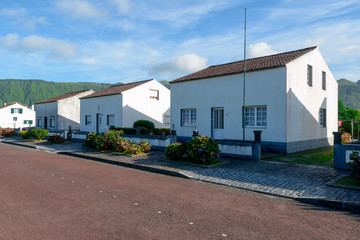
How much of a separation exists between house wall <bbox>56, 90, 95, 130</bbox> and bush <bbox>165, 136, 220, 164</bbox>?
2629 centimetres

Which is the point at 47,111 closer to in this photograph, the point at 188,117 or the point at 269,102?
the point at 188,117

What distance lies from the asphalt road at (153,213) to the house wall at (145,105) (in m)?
17.7

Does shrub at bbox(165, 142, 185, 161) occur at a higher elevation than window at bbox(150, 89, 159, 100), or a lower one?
lower

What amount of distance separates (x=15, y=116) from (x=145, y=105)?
123 feet

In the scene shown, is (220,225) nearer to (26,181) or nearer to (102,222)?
(102,222)

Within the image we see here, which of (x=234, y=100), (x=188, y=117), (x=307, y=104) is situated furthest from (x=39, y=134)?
(x=307, y=104)

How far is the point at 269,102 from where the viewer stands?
47.1 feet

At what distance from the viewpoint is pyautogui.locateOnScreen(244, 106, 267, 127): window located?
14727 mm

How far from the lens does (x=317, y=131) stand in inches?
667

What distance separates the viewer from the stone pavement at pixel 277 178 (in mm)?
5957

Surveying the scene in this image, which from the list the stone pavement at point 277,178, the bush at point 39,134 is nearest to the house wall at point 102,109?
the bush at point 39,134

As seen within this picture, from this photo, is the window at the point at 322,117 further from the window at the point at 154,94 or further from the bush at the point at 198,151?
the window at the point at 154,94

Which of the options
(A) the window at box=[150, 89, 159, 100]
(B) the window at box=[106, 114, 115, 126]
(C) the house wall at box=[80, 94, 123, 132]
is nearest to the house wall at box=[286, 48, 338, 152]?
(C) the house wall at box=[80, 94, 123, 132]

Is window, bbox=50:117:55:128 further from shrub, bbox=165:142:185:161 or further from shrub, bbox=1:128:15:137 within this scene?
shrub, bbox=165:142:185:161
